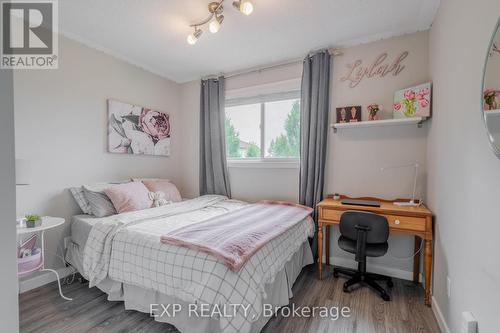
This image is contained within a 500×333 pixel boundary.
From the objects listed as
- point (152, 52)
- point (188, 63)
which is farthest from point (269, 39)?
point (152, 52)

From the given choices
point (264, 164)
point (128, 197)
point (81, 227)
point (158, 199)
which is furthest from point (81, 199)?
point (264, 164)

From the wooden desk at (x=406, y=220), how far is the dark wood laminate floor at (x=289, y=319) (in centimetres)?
23

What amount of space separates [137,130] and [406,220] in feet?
10.5

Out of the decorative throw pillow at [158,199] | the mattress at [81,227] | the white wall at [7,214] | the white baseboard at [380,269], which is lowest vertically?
the white baseboard at [380,269]

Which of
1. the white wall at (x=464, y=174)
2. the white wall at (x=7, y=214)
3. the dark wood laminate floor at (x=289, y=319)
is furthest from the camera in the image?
the dark wood laminate floor at (x=289, y=319)

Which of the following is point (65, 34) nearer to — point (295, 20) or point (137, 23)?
point (137, 23)

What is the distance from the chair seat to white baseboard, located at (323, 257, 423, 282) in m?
0.60

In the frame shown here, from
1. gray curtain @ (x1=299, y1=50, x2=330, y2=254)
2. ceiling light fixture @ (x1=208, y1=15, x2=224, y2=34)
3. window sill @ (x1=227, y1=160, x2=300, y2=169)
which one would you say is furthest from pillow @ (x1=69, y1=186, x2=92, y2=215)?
gray curtain @ (x1=299, y1=50, x2=330, y2=254)

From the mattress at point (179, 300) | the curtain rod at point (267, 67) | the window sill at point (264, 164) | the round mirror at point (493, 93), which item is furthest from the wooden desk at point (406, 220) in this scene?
the curtain rod at point (267, 67)

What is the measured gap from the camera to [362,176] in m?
2.66

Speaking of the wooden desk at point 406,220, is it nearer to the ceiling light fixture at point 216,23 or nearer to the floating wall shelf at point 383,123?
the floating wall shelf at point 383,123

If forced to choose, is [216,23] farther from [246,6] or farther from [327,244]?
[327,244]

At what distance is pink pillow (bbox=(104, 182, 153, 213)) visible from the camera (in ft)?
8.13

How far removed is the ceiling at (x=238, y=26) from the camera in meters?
2.04
